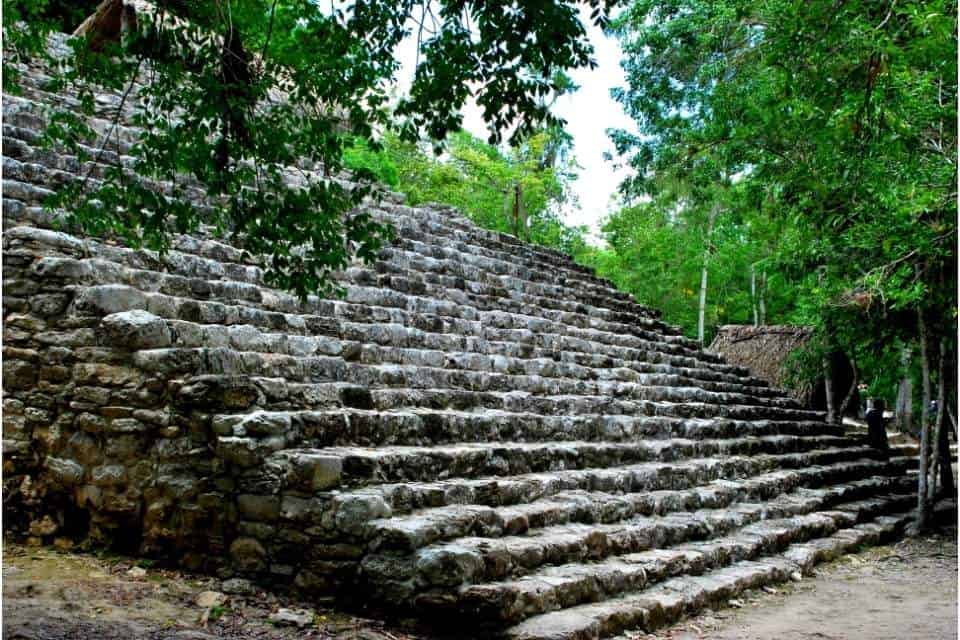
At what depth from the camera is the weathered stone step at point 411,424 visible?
452cm

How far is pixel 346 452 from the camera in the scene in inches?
180

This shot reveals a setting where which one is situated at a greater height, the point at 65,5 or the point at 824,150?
the point at 65,5

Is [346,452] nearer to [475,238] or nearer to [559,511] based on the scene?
[559,511]

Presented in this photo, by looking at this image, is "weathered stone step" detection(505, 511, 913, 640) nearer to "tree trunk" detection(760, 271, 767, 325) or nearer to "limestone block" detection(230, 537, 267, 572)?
"limestone block" detection(230, 537, 267, 572)

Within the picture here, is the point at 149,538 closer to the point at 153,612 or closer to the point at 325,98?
the point at 153,612

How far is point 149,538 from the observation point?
184 inches

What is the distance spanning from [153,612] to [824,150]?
16.9 feet

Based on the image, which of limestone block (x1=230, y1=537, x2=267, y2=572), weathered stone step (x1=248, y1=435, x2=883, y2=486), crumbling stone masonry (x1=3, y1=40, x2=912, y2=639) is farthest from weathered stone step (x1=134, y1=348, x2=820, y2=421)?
limestone block (x1=230, y1=537, x2=267, y2=572)

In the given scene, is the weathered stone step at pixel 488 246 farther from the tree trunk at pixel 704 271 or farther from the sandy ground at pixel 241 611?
the tree trunk at pixel 704 271

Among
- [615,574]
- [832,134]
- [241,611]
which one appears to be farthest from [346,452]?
[832,134]

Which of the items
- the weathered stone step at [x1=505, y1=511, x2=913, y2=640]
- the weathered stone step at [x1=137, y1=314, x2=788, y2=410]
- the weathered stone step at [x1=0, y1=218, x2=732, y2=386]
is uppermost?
the weathered stone step at [x1=0, y1=218, x2=732, y2=386]

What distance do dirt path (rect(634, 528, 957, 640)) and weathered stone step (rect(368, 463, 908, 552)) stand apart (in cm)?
88

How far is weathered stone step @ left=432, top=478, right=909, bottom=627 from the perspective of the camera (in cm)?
399

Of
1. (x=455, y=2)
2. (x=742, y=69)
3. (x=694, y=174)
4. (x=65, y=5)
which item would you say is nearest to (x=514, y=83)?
(x=455, y=2)
